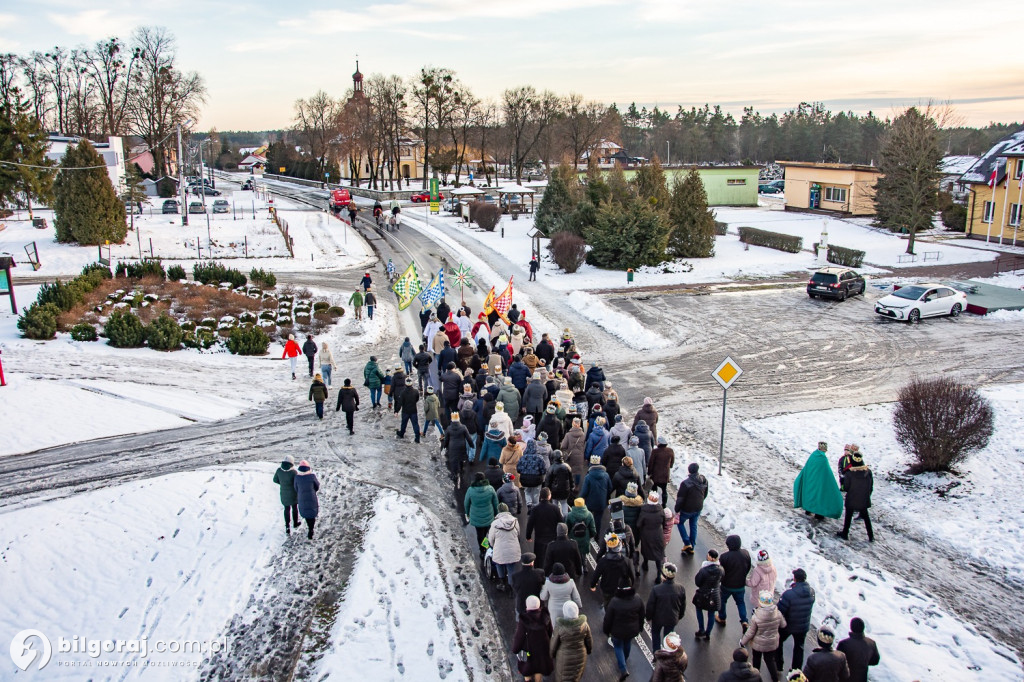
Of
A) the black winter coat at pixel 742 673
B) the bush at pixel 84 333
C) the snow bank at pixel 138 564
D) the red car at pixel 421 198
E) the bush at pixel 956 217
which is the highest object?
the red car at pixel 421 198

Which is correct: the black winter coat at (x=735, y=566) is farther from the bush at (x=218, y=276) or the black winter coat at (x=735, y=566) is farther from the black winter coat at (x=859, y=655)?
the bush at (x=218, y=276)

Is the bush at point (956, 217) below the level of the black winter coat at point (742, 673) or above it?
above

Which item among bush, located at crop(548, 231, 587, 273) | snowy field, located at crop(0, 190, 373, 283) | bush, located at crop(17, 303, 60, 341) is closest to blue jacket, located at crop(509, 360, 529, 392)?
bush, located at crop(17, 303, 60, 341)

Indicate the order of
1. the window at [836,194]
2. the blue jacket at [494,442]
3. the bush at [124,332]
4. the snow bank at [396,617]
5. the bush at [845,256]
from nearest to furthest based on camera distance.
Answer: the snow bank at [396,617] → the blue jacket at [494,442] → the bush at [124,332] → the bush at [845,256] → the window at [836,194]

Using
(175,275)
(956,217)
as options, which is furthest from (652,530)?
(956,217)

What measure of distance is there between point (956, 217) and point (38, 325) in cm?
5246

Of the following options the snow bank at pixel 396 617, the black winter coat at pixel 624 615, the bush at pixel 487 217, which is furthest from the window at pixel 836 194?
the black winter coat at pixel 624 615

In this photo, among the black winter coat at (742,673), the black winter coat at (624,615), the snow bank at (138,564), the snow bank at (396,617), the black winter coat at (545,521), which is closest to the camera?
the black winter coat at (742,673)

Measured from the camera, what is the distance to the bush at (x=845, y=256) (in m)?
36.2

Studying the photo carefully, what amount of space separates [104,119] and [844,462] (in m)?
85.4

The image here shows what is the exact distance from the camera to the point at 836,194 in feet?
186

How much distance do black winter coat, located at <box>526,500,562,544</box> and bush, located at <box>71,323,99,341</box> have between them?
17.3 meters

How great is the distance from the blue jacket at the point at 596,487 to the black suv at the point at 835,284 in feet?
69.8

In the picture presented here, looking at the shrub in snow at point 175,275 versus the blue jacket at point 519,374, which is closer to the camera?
the blue jacket at point 519,374
